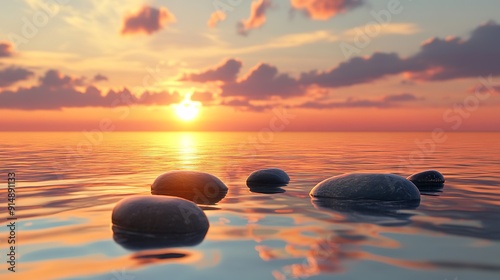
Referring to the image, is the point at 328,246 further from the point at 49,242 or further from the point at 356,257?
the point at 49,242

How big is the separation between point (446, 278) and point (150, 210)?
3.91 metres

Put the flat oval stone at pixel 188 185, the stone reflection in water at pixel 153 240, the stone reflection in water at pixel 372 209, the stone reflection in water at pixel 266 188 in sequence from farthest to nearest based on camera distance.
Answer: the stone reflection in water at pixel 266 188
the flat oval stone at pixel 188 185
the stone reflection in water at pixel 372 209
the stone reflection in water at pixel 153 240

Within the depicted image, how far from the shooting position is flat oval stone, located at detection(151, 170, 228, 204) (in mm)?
10305

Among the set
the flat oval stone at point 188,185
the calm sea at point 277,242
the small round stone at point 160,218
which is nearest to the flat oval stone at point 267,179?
the flat oval stone at point 188,185

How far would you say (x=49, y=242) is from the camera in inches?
226

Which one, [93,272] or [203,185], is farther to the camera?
[203,185]

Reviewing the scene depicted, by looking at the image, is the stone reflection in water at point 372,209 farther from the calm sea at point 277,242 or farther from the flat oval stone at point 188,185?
the flat oval stone at point 188,185

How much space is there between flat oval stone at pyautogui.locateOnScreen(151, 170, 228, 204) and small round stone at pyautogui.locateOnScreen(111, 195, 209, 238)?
3.43 metres

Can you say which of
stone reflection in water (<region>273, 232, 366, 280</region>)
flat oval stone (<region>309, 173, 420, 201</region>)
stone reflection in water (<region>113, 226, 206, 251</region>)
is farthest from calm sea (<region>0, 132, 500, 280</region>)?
flat oval stone (<region>309, 173, 420, 201</region>)

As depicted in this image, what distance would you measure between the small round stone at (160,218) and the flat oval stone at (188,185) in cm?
343

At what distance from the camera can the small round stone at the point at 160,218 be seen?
6168mm

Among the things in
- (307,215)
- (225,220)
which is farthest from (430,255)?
(225,220)

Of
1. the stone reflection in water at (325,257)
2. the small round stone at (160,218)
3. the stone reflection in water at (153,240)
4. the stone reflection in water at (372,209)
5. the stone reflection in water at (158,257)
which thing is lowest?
the stone reflection in water at (325,257)

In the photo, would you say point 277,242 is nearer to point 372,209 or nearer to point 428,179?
point 372,209
